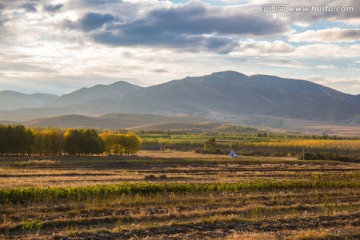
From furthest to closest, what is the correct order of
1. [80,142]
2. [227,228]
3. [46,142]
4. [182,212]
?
[80,142]
[46,142]
[182,212]
[227,228]

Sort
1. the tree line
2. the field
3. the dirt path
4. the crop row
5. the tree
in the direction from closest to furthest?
1. the dirt path
2. the field
3. the crop row
4. the tree line
5. the tree

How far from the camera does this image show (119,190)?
3738 cm

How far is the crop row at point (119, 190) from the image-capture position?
33938 millimetres

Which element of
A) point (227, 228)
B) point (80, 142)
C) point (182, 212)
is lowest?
point (227, 228)

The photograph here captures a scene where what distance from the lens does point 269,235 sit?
2222 centimetres

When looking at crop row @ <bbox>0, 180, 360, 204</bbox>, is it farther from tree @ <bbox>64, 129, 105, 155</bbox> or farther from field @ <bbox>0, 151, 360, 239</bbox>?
tree @ <bbox>64, 129, 105, 155</bbox>

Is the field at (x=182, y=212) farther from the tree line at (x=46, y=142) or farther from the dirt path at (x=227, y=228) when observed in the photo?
the tree line at (x=46, y=142)

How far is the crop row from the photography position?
33.9m

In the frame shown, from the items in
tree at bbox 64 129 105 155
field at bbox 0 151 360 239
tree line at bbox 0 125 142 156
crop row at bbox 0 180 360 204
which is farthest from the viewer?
tree at bbox 64 129 105 155

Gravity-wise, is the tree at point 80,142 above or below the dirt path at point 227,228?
above

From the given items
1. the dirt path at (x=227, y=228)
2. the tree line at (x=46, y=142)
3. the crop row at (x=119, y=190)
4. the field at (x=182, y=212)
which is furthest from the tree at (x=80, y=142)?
the dirt path at (x=227, y=228)

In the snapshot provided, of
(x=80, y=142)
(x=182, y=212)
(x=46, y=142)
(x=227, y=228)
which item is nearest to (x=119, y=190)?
(x=182, y=212)

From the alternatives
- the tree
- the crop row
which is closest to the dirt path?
the crop row

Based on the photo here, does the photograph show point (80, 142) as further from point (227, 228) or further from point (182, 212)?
point (227, 228)
